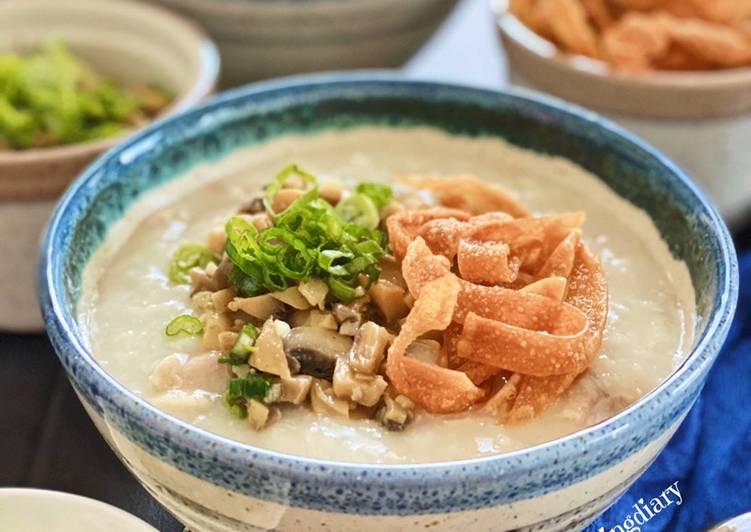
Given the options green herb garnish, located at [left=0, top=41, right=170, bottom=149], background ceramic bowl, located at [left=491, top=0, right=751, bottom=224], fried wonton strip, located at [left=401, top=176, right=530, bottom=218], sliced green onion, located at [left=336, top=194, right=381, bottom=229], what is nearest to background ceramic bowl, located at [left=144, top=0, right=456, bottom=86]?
green herb garnish, located at [left=0, top=41, right=170, bottom=149]

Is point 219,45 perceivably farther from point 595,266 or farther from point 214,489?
point 214,489

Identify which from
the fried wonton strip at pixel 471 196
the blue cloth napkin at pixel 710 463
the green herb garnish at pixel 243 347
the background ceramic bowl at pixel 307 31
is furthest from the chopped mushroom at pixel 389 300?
the background ceramic bowl at pixel 307 31

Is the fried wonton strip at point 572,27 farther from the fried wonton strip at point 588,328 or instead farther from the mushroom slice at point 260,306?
the mushroom slice at point 260,306

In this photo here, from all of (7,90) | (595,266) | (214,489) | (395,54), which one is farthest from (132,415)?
(395,54)

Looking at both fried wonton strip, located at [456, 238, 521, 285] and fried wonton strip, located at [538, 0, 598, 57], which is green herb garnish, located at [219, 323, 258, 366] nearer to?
fried wonton strip, located at [456, 238, 521, 285]

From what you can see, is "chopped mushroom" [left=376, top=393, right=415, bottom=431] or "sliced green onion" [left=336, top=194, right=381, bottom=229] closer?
"chopped mushroom" [left=376, top=393, right=415, bottom=431]

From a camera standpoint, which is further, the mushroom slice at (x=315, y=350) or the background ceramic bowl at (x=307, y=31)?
the background ceramic bowl at (x=307, y=31)

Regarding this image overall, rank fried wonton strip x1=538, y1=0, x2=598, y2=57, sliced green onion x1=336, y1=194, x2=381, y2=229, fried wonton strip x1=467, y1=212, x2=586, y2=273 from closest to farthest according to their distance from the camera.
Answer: fried wonton strip x1=467, y1=212, x2=586, y2=273, sliced green onion x1=336, y1=194, x2=381, y2=229, fried wonton strip x1=538, y1=0, x2=598, y2=57

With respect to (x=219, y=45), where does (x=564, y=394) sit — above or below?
above
